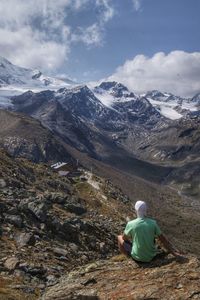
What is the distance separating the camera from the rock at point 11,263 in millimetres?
24531

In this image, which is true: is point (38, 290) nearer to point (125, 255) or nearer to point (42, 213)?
point (125, 255)

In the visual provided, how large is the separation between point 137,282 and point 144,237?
161cm

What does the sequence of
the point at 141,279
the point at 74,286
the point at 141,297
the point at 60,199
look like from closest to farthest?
the point at 141,297, the point at 141,279, the point at 74,286, the point at 60,199

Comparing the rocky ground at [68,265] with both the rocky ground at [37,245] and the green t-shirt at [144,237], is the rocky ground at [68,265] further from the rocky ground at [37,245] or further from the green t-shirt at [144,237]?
the green t-shirt at [144,237]

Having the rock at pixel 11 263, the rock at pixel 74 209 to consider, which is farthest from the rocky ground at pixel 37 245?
the rock at pixel 74 209

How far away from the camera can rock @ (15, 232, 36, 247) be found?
29.7m

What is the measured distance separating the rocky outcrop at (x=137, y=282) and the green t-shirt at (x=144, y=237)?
38 cm

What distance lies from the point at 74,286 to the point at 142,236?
3102mm

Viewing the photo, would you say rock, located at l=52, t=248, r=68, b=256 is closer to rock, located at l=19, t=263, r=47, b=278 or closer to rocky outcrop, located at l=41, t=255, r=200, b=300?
rock, located at l=19, t=263, r=47, b=278

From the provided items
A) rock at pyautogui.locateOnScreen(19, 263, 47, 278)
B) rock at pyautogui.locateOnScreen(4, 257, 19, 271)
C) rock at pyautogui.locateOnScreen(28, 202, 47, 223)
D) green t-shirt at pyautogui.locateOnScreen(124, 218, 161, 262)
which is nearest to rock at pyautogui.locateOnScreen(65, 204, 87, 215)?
rock at pyautogui.locateOnScreen(28, 202, 47, 223)

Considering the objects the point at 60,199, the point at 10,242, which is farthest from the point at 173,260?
the point at 60,199

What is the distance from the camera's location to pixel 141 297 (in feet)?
54.1

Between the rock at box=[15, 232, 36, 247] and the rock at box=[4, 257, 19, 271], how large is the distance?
373 cm

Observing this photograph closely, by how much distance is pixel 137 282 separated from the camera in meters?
17.6
